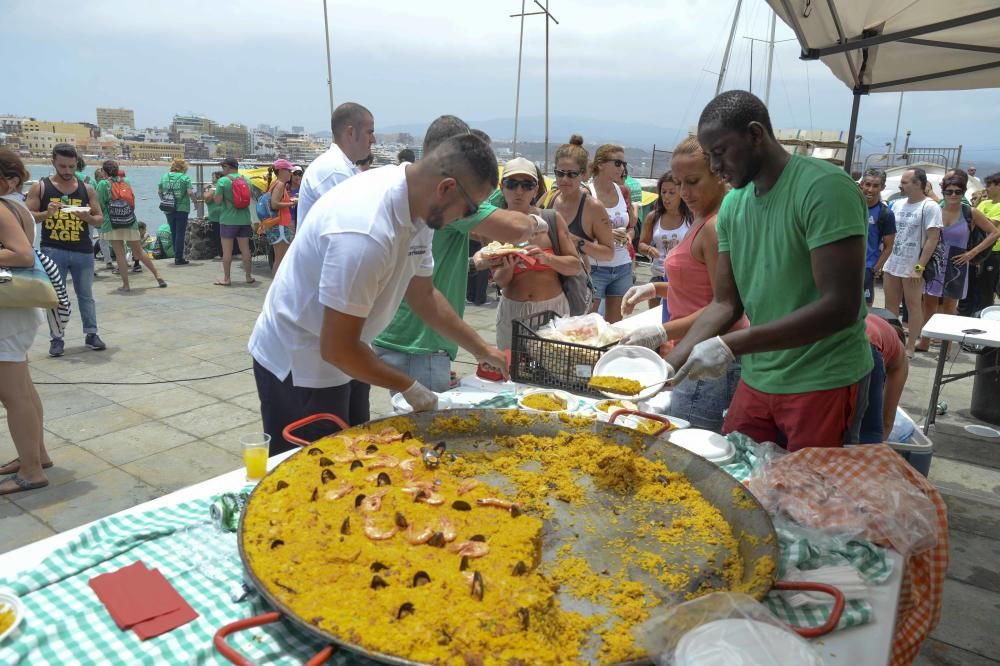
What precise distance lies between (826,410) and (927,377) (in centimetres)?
542

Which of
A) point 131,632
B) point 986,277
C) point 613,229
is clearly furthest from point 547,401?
point 986,277

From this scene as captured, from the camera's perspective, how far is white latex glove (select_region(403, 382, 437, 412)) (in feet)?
7.53

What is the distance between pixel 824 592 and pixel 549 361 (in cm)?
159

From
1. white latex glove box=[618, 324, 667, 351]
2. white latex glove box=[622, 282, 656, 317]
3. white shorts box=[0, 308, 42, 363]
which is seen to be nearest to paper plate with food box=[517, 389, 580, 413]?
white latex glove box=[618, 324, 667, 351]

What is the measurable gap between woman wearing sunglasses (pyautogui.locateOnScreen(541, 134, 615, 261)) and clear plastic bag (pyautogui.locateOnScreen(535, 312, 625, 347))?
180 centimetres

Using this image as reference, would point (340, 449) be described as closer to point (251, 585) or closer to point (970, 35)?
point (251, 585)

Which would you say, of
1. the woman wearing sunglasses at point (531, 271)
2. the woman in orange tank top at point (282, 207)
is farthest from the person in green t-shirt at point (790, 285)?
the woman in orange tank top at point (282, 207)

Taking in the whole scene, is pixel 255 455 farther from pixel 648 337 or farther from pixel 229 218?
pixel 229 218

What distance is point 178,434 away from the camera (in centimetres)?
478

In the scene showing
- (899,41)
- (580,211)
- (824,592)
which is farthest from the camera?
(580,211)

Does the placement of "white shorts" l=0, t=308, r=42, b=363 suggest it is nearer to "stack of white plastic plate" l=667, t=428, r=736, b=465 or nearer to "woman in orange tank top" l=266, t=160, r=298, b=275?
"stack of white plastic plate" l=667, t=428, r=736, b=465

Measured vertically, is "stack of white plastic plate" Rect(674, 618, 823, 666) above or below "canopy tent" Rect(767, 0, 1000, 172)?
below

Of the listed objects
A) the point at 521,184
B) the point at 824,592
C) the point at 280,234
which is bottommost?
the point at 280,234

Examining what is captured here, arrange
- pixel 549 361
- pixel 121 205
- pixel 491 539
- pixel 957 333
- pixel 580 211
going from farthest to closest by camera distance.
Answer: pixel 121 205 < pixel 580 211 < pixel 957 333 < pixel 549 361 < pixel 491 539
